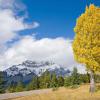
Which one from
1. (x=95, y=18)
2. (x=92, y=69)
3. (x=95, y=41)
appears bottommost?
(x=92, y=69)

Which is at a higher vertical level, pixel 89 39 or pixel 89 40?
pixel 89 39

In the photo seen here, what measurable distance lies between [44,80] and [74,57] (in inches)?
2568

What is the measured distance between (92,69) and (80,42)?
15.0 ft

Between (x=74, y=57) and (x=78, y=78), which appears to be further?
(x=78, y=78)

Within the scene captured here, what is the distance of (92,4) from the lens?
159ft

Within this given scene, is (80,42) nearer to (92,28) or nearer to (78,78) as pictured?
(92,28)

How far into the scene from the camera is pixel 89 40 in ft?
151

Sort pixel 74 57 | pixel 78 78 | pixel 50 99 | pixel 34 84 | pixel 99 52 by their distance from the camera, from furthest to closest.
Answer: pixel 34 84 → pixel 78 78 → pixel 74 57 → pixel 99 52 → pixel 50 99

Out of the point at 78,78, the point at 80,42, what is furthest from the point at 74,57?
the point at 78,78

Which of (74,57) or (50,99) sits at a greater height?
(74,57)

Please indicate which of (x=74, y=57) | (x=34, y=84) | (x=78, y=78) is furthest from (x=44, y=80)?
(x=74, y=57)

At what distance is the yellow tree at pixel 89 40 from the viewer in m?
45.6

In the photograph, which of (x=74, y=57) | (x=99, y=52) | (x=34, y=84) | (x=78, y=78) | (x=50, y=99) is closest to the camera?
(x=50, y=99)

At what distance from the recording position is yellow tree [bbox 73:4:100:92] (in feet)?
150
